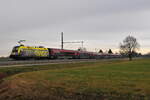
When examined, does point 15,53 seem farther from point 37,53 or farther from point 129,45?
point 129,45

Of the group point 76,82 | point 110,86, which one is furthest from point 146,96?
point 76,82

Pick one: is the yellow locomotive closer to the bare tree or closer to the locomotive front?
the locomotive front

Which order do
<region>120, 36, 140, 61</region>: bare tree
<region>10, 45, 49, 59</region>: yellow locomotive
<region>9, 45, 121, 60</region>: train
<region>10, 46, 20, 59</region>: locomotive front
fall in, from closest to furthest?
<region>10, 46, 20, 59</region>: locomotive front → <region>10, 45, 49, 59</region>: yellow locomotive → <region>9, 45, 121, 60</region>: train → <region>120, 36, 140, 61</region>: bare tree

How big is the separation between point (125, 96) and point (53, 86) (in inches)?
254

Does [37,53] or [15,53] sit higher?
[37,53]

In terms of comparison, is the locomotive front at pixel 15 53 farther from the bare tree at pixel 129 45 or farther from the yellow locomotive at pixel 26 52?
the bare tree at pixel 129 45

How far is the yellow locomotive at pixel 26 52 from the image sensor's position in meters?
43.3

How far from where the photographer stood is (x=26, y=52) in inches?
1766

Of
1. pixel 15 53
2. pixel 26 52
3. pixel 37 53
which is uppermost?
pixel 26 52

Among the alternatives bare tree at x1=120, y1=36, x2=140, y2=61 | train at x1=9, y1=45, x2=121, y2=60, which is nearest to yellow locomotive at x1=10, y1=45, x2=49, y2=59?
train at x1=9, y1=45, x2=121, y2=60

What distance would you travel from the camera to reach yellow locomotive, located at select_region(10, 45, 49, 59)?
43.3m

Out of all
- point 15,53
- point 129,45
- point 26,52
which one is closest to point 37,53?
point 26,52

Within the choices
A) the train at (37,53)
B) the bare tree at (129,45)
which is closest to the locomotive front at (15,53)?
the train at (37,53)

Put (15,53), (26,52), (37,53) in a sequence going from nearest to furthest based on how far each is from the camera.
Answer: (15,53), (26,52), (37,53)
